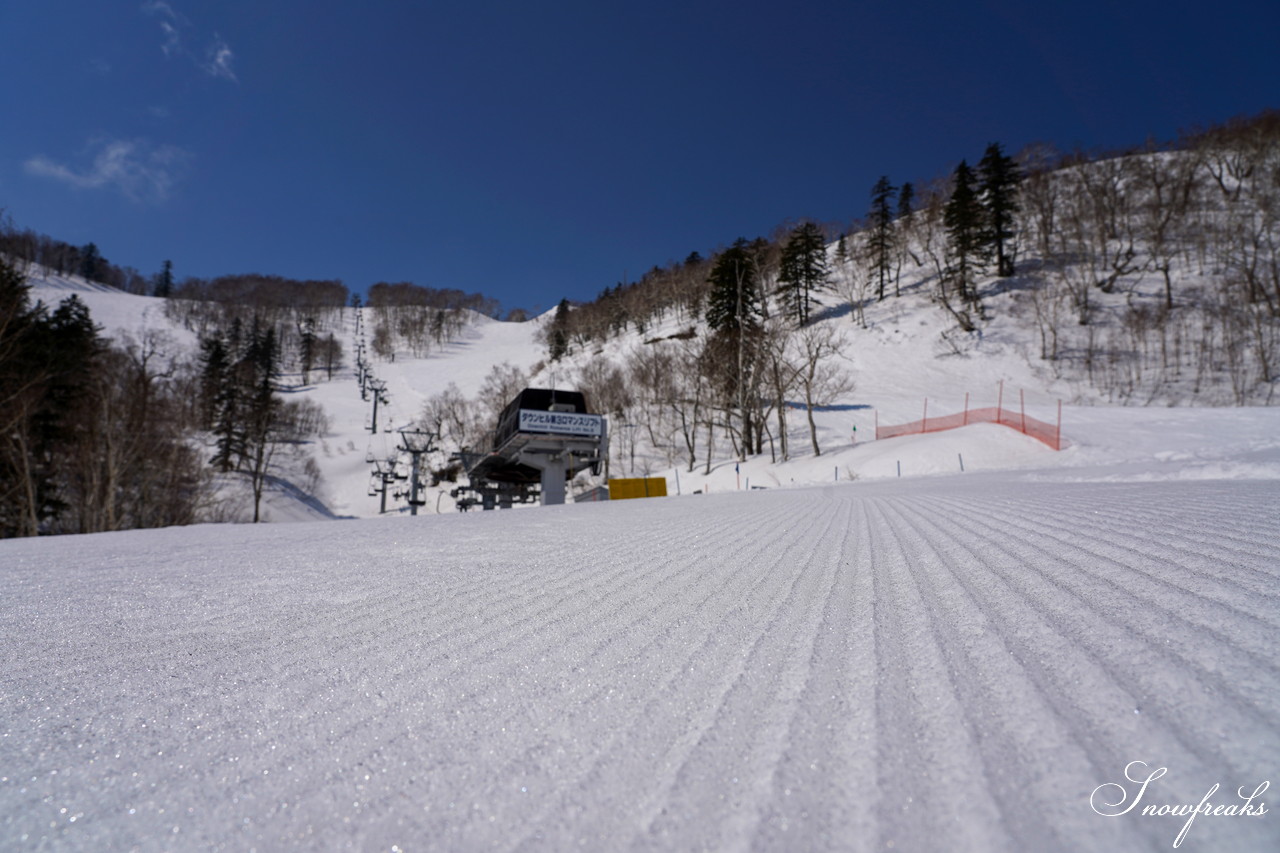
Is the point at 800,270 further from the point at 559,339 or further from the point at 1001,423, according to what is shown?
the point at 1001,423

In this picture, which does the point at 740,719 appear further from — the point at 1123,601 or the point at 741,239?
the point at 741,239

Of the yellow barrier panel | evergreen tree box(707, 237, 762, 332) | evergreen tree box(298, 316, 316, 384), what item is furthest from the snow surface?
evergreen tree box(298, 316, 316, 384)

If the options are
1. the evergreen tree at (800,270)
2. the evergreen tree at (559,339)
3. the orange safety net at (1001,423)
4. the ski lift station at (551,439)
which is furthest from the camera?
the evergreen tree at (559,339)

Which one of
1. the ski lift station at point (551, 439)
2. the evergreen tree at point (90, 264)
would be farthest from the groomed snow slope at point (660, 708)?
the evergreen tree at point (90, 264)

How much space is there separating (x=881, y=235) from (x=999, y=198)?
8.17 metres

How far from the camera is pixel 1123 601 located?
3.54ft

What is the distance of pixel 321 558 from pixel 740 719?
198cm

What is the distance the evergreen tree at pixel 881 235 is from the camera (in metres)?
44.4

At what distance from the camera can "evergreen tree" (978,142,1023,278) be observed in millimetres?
38844

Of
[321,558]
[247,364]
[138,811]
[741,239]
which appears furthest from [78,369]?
[741,239]

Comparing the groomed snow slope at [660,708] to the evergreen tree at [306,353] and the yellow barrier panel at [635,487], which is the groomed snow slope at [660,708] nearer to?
the yellow barrier panel at [635,487]

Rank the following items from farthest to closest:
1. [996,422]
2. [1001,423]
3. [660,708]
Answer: [996,422]
[1001,423]
[660,708]

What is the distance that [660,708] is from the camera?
75cm

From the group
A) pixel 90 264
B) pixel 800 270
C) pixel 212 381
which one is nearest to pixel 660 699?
pixel 800 270
